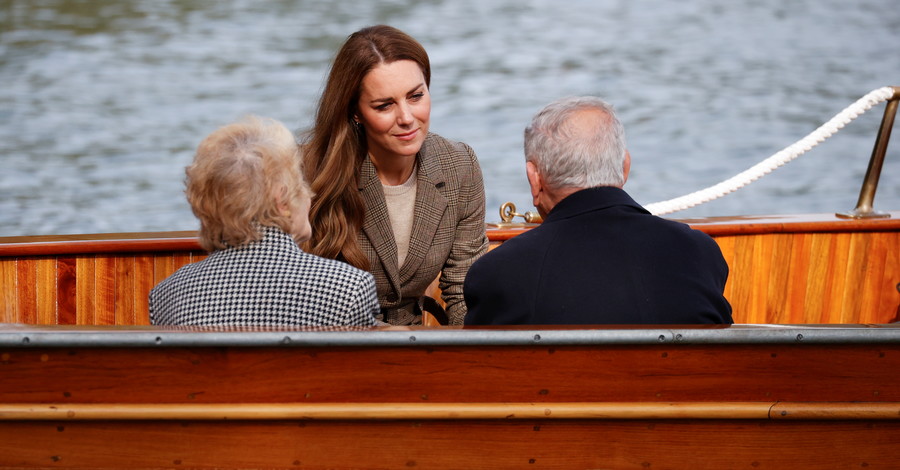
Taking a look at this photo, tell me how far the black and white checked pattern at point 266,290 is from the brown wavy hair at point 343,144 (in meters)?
0.62

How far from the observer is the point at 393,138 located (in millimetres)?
2395

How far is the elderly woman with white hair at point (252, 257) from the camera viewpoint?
1.72 meters

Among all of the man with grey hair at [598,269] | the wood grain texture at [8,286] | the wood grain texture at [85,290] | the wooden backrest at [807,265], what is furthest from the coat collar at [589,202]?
the wood grain texture at [8,286]

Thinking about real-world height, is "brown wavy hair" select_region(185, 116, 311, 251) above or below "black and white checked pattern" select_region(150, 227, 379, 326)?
above

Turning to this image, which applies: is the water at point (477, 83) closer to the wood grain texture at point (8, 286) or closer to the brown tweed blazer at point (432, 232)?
the wood grain texture at point (8, 286)

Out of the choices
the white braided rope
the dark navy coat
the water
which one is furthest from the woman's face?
the water

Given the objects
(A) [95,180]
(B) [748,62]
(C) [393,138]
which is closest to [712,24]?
(B) [748,62]

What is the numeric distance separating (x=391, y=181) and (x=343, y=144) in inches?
6.8

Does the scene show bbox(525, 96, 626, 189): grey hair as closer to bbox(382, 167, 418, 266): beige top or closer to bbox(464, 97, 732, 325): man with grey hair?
bbox(464, 97, 732, 325): man with grey hair

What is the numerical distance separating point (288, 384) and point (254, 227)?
264mm

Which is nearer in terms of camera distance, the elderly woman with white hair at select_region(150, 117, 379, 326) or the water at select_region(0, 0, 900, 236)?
the elderly woman with white hair at select_region(150, 117, 379, 326)

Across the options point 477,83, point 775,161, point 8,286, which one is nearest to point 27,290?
point 8,286

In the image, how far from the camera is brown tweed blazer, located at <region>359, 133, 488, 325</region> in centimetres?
248

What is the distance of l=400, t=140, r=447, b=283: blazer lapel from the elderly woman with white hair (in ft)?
2.36
